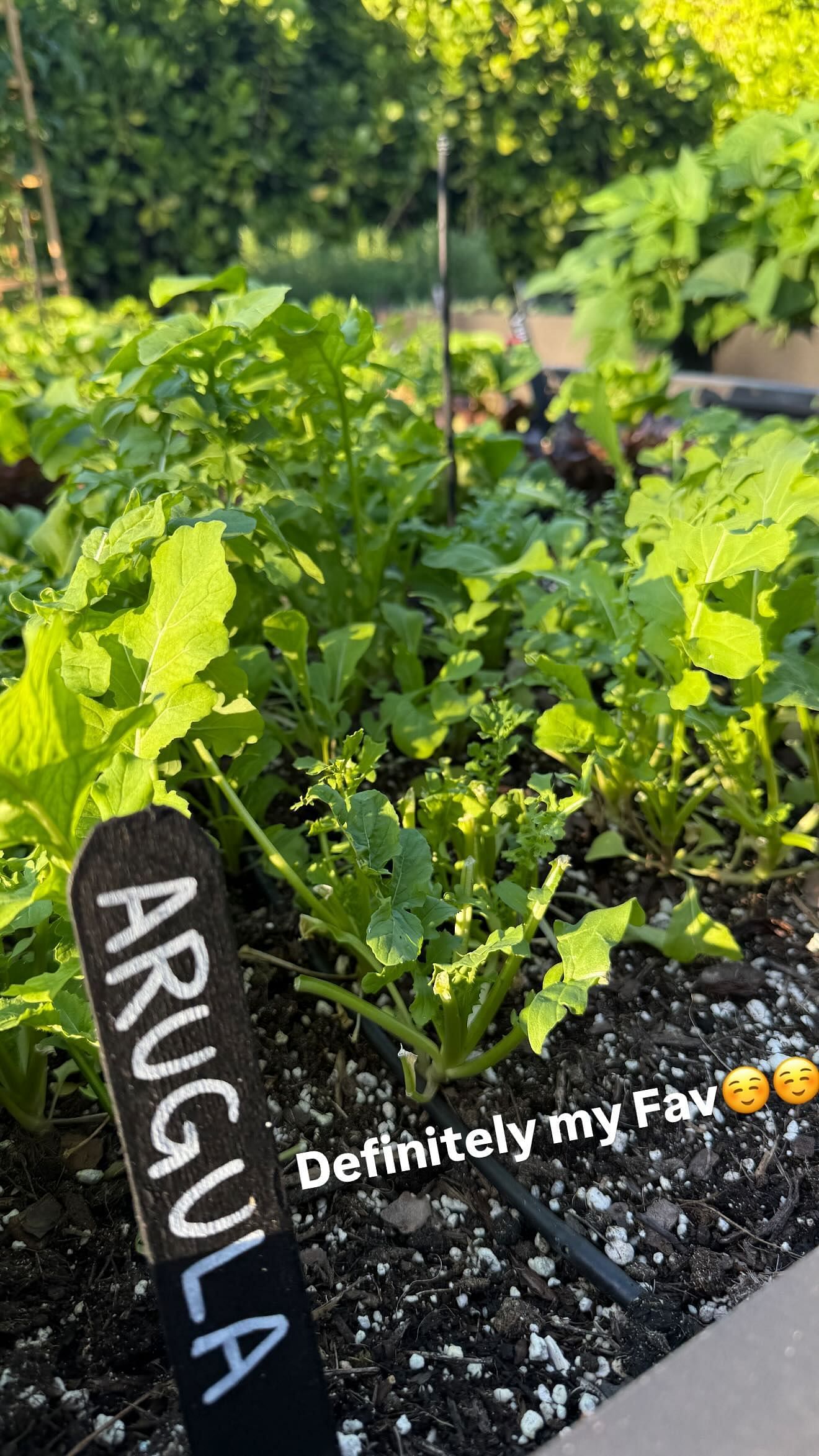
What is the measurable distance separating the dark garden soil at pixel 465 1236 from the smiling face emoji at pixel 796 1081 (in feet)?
0.04

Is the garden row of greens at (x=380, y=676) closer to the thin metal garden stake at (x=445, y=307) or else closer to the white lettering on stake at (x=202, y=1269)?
the thin metal garden stake at (x=445, y=307)

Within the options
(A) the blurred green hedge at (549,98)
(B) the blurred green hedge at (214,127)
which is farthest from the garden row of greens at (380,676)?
(A) the blurred green hedge at (549,98)

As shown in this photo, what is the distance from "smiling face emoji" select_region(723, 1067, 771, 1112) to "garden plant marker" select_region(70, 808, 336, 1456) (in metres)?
0.50

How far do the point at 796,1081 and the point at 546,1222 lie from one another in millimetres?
293

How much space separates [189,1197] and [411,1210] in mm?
346

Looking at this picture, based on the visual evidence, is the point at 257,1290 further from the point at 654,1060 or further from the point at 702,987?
the point at 702,987

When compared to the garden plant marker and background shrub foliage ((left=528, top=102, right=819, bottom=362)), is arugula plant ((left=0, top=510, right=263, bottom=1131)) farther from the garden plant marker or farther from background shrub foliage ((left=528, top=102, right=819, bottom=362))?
background shrub foliage ((left=528, top=102, right=819, bottom=362))

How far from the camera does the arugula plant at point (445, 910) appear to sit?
29.4 inches

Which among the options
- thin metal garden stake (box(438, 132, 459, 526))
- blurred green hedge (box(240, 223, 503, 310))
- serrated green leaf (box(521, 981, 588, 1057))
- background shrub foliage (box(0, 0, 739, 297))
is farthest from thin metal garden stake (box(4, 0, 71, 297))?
serrated green leaf (box(521, 981, 588, 1057))

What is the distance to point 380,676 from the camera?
57.7 inches

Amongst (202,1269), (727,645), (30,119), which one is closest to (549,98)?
(30,119)

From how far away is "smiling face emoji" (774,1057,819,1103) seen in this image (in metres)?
0.91

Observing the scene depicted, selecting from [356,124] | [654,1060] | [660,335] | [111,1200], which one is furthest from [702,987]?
[356,124]

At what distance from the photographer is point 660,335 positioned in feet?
9.27
